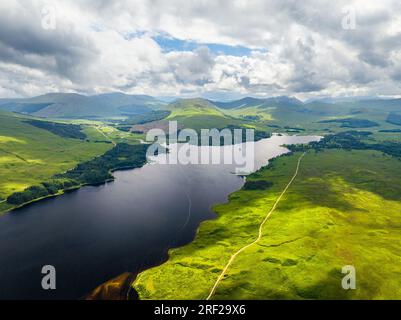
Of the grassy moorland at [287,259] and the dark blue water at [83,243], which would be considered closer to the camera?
the grassy moorland at [287,259]

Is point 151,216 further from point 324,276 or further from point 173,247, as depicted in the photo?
point 324,276

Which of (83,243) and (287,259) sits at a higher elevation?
(83,243)

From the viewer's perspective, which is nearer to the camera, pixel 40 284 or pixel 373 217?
pixel 40 284

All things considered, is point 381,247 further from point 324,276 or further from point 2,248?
point 2,248

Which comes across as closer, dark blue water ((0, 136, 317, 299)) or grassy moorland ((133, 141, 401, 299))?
grassy moorland ((133, 141, 401, 299))

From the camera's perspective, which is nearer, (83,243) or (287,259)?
(287,259)

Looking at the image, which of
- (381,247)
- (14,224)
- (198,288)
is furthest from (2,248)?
(381,247)
